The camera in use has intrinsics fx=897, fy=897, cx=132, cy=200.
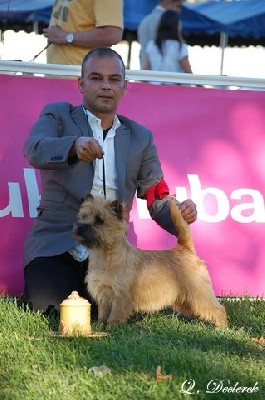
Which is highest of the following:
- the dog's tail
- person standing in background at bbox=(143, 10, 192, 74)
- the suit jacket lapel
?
person standing in background at bbox=(143, 10, 192, 74)

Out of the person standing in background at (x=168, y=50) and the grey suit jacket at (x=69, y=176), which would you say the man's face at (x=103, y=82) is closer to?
the grey suit jacket at (x=69, y=176)

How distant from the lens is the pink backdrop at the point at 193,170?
5.67 metres

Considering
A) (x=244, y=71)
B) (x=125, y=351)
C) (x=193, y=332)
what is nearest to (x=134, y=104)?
(x=193, y=332)

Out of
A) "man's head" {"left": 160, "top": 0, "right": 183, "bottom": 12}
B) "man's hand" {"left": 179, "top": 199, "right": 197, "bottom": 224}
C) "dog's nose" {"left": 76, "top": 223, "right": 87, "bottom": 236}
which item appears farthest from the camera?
"man's head" {"left": 160, "top": 0, "right": 183, "bottom": 12}

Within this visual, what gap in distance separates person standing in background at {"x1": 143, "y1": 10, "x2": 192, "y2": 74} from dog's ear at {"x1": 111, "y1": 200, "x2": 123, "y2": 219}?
3.62 metres

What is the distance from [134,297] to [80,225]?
53 centimetres

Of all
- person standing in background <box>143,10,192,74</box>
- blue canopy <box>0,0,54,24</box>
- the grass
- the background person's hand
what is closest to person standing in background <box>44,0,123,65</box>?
the background person's hand

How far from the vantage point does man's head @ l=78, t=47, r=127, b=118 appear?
4941mm

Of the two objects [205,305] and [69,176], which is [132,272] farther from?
[69,176]

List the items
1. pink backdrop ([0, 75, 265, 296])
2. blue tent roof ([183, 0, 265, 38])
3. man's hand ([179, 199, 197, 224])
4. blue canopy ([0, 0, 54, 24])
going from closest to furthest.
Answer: man's hand ([179, 199, 197, 224]) < pink backdrop ([0, 75, 265, 296]) < blue canopy ([0, 0, 54, 24]) < blue tent roof ([183, 0, 265, 38])

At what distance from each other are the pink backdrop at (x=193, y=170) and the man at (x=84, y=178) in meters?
0.48

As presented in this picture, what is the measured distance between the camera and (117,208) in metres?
4.64

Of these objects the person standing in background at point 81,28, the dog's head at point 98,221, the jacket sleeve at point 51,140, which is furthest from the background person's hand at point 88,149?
the person standing in background at point 81,28

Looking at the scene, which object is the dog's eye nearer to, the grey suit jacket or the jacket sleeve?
the jacket sleeve
